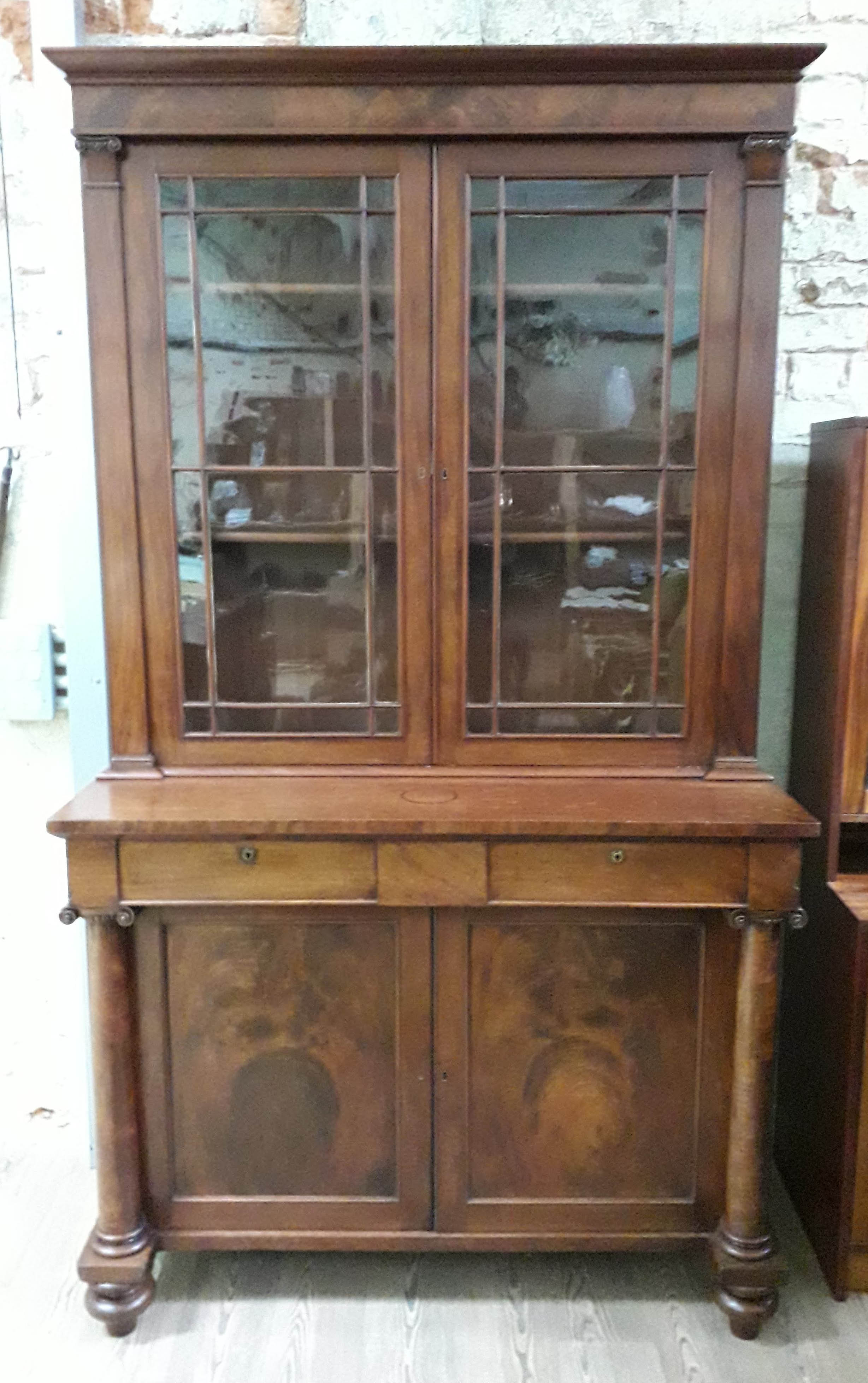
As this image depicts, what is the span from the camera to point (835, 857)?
1757 mm

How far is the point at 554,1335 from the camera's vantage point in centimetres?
168

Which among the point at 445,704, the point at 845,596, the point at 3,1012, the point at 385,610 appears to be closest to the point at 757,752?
the point at 845,596

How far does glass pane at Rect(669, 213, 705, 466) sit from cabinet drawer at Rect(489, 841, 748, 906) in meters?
0.62

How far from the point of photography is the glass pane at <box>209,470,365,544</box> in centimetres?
168

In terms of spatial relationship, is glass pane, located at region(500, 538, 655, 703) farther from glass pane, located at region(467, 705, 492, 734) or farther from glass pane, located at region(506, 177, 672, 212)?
glass pane, located at region(506, 177, 672, 212)

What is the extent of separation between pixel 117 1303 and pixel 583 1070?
842 millimetres

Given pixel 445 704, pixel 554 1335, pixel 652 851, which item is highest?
pixel 445 704

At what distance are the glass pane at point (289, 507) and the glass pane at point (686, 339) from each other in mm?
515

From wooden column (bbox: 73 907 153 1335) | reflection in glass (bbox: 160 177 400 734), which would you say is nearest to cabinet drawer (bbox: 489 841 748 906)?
reflection in glass (bbox: 160 177 400 734)

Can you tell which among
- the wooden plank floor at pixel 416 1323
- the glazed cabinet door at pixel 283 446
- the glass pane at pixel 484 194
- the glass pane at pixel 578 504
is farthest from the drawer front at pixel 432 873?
the glass pane at pixel 484 194

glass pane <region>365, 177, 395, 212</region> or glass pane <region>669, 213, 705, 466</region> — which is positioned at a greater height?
glass pane <region>365, 177, 395, 212</region>

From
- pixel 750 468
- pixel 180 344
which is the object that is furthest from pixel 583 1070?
pixel 180 344

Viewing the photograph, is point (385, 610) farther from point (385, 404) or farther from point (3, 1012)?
point (3, 1012)

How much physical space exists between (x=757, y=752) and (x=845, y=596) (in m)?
0.43
